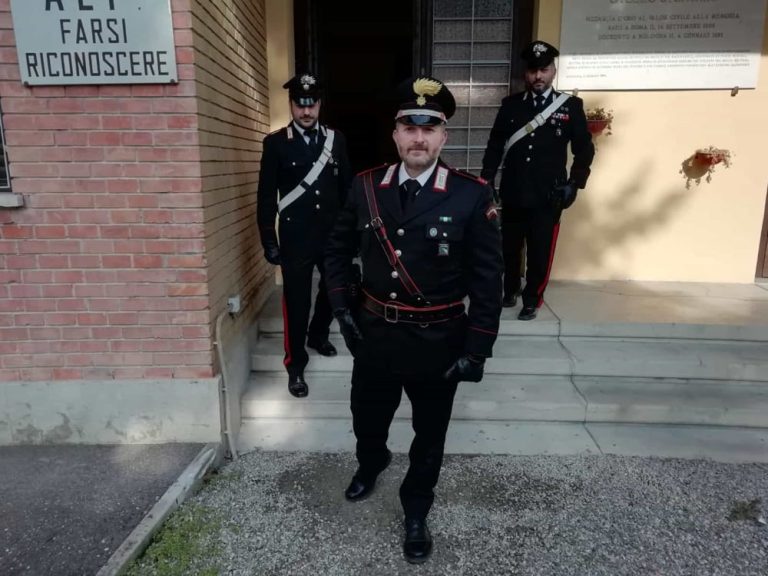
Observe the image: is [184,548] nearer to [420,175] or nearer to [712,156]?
[420,175]

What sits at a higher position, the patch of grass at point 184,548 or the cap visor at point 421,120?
the cap visor at point 421,120

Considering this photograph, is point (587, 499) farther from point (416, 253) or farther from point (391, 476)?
point (416, 253)

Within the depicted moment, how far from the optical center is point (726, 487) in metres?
2.90

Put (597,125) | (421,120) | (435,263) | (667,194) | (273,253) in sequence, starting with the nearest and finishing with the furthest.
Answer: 1. (421,120)
2. (435,263)
3. (273,253)
4. (597,125)
5. (667,194)

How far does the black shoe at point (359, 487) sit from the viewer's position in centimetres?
278

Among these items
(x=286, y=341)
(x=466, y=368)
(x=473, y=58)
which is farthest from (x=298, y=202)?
(x=473, y=58)

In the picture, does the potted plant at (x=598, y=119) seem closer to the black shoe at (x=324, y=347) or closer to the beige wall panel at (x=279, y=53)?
the beige wall panel at (x=279, y=53)

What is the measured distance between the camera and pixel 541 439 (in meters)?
3.31

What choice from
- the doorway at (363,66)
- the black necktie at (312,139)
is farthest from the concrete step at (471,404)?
the doorway at (363,66)

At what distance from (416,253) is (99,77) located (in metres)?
1.78

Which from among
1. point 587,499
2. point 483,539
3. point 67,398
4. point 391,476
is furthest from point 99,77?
point 587,499

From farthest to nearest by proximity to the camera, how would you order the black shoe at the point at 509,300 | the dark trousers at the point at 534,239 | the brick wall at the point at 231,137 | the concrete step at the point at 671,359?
the black shoe at the point at 509,300
the dark trousers at the point at 534,239
the concrete step at the point at 671,359
the brick wall at the point at 231,137

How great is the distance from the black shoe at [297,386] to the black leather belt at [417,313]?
136 cm

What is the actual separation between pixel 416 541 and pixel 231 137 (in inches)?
100
